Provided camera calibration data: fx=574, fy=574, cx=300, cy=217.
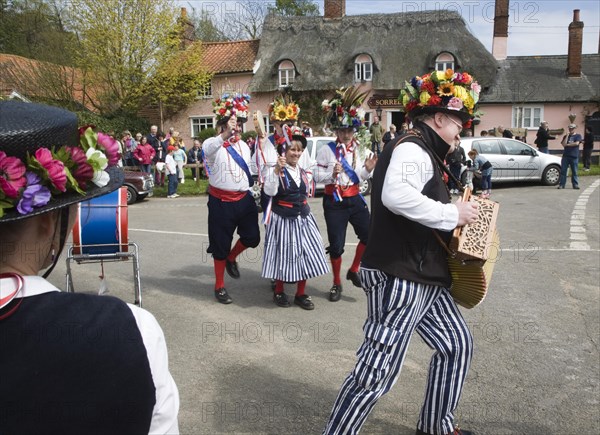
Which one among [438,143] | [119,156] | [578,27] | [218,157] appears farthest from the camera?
[578,27]

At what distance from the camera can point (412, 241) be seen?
3111 mm

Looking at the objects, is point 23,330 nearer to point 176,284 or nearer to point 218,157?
point 218,157

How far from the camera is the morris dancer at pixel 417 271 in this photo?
2980mm

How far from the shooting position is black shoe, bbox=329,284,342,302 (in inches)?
245

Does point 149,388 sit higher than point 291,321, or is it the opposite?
point 149,388

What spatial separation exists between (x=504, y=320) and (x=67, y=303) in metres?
4.88

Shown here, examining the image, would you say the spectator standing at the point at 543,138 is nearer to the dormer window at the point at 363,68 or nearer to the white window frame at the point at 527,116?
the white window frame at the point at 527,116

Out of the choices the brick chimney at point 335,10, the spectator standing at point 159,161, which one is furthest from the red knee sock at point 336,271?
the brick chimney at point 335,10

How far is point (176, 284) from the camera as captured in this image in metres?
6.94

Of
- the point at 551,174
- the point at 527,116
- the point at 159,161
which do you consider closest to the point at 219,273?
the point at 551,174

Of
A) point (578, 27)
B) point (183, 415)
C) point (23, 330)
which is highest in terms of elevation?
point (578, 27)

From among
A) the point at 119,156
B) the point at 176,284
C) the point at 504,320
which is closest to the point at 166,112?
the point at 176,284

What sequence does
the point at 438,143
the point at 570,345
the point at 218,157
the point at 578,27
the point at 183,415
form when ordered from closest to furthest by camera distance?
the point at 438,143 → the point at 183,415 → the point at 570,345 → the point at 218,157 → the point at 578,27

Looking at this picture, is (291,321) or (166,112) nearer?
(291,321)
